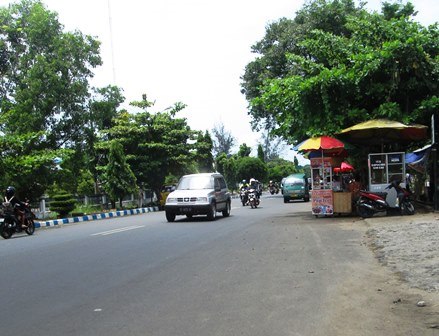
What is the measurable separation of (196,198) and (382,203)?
655 cm

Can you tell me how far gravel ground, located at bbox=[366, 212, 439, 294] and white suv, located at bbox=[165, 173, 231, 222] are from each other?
6.00 meters

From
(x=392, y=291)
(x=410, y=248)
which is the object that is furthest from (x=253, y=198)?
(x=392, y=291)

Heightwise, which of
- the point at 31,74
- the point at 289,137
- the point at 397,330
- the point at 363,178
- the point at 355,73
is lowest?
the point at 397,330

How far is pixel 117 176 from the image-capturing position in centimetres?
3044

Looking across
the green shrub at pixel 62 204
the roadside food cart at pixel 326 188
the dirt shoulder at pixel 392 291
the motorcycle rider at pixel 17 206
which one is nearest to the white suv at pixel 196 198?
the roadside food cart at pixel 326 188

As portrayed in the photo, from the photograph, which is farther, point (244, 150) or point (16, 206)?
point (244, 150)

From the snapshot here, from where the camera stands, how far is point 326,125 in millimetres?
17609

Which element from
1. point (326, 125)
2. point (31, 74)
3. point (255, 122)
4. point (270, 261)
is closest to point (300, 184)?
point (255, 122)

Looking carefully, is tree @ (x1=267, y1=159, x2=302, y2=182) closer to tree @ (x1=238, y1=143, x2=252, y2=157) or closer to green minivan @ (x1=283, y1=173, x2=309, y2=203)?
tree @ (x1=238, y1=143, x2=252, y2=157)

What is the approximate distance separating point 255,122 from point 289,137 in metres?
20.1

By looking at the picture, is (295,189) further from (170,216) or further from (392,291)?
(392,291)

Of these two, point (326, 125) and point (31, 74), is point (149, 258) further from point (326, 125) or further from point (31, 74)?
point (31, 74)

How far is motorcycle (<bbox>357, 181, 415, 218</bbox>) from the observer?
1617 cm

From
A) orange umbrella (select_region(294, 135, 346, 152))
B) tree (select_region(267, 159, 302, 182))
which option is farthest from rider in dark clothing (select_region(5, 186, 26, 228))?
tree (select_region(267, 159, 302, 182))
